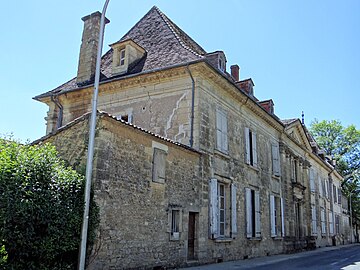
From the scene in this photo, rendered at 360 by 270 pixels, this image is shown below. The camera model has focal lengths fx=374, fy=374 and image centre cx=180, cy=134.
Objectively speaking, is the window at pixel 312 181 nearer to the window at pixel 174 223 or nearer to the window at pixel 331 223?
the window at pixel 331 223

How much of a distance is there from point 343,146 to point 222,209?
31.7 metres

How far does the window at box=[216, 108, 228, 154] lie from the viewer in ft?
42.9

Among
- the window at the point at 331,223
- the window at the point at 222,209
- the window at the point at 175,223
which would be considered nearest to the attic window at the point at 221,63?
the window at the point at 222,209

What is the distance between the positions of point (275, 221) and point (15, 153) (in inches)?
530

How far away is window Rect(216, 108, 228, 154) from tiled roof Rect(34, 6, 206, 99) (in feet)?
7.32

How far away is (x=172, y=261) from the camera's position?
9586mm

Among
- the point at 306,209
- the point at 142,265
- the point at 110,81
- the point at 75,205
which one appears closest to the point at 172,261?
the point at 142,265

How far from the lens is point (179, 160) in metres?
10.4

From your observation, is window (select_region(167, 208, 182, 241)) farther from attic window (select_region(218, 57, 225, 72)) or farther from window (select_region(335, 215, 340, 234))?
window (select_region(335, 215, 340, 234))

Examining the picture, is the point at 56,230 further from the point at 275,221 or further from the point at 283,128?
the point at 283,128

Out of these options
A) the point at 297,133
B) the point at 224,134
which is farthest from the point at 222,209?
the point at 297,133

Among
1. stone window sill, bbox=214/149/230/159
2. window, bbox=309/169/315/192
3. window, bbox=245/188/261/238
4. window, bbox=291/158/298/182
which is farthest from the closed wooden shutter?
window, bbox=309/169/315/192

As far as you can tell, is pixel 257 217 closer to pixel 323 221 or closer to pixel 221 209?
pixel 221 209

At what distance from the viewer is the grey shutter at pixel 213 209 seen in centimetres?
1167
